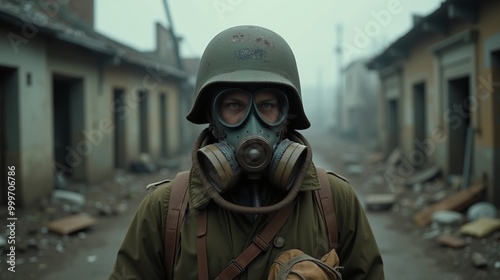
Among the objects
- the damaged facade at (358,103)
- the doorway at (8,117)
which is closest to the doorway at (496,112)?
the doorway at (8,117)

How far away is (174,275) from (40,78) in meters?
7.98

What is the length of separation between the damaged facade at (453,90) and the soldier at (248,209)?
20.3 ft

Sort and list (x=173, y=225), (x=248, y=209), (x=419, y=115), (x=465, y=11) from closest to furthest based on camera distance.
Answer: (x=248, y=209), (x=173, y=225), (x=465, y=11), (x=419, y=115)

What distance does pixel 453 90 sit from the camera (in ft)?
31.0

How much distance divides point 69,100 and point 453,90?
9029 millimetres

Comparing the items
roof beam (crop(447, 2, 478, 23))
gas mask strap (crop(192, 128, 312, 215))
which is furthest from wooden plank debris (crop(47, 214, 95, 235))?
roof beam (crop(447, 2, 478, 23))

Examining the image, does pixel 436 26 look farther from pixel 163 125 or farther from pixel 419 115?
pixel 163 125

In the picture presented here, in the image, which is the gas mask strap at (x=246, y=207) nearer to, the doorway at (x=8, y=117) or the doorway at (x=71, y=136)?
the doorway at (x=8, y=117)

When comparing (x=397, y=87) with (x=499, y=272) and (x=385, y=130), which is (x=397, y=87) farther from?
(x=499, y=272)

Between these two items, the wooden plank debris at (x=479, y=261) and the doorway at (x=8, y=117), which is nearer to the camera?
the wooden plank debris at (x=479, y=261)

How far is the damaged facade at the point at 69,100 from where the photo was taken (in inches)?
303

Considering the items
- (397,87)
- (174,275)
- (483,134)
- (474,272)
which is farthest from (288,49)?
(397,87)

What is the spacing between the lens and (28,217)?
7.24m

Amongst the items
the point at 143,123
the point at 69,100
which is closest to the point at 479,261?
the point at 69,100
